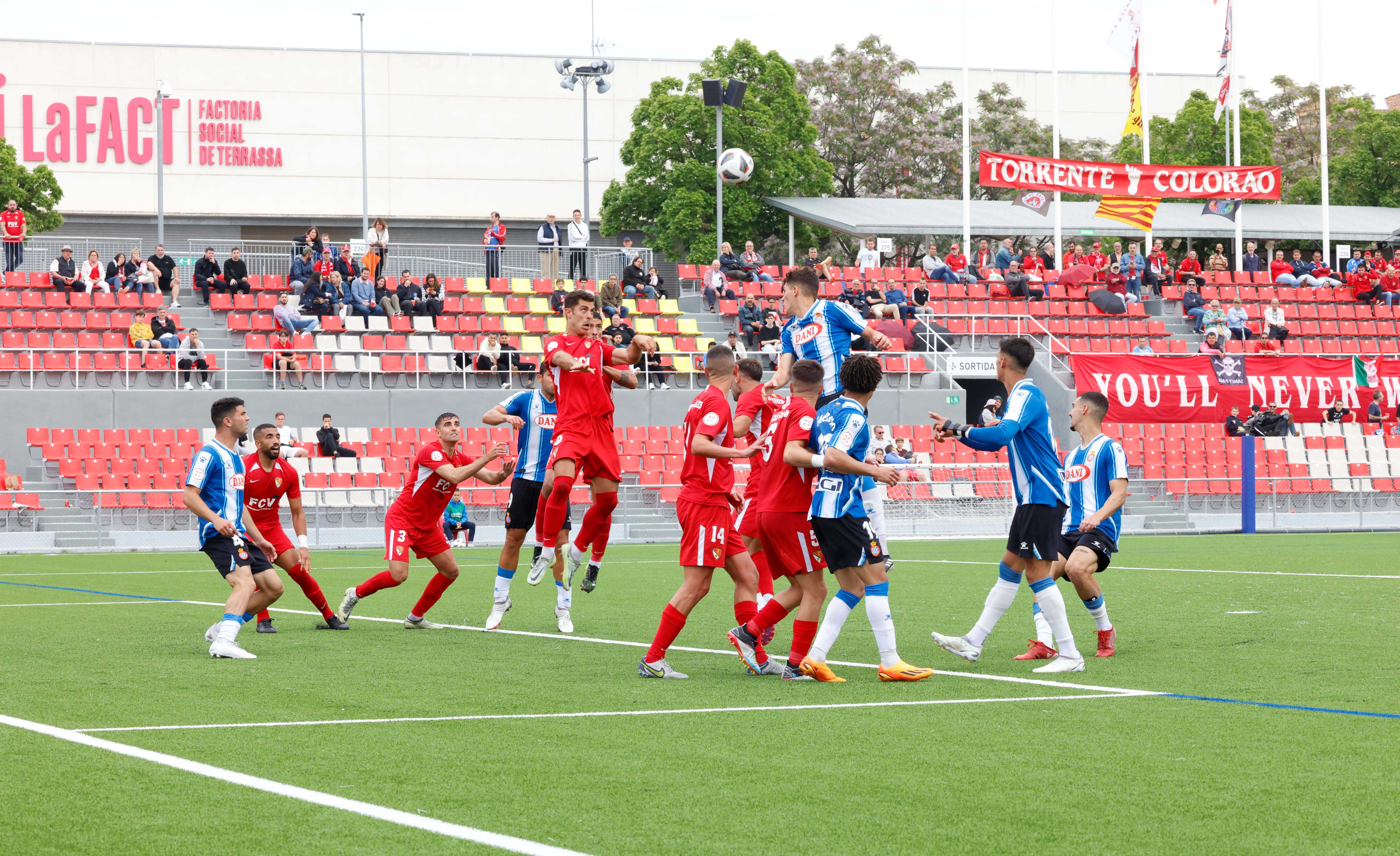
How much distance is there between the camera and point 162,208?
4797 cm

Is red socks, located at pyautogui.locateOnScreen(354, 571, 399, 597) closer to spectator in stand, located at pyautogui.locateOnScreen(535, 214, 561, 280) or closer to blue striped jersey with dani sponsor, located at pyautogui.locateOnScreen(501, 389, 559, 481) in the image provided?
blue striped jersey with dani sponsor, located at pyautogui.locateOnScreen(501, 389, 559, 481)

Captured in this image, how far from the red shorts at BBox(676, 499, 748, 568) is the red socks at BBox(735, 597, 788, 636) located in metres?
0.39

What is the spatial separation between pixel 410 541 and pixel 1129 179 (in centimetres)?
3211

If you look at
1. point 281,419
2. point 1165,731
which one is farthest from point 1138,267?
point 1165,731

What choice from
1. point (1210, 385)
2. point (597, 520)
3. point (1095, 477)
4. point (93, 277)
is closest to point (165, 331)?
point (93, 277)

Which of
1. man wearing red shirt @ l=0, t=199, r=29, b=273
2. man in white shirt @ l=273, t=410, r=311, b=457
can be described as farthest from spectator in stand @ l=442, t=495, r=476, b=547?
man wearing red shirt @ l=0, t=199, r=29, b=273

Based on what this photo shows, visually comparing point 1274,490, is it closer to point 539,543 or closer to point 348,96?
point 539,543

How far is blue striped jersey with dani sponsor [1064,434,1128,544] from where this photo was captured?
997 cm

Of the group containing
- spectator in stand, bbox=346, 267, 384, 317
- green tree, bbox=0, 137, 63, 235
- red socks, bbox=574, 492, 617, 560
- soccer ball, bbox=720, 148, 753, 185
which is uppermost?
green tree, bbox=0, 137, 63, 235

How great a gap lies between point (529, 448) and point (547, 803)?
719 centimetres

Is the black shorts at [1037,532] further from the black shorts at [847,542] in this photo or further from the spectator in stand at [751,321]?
the spectator in stand at [751,321]

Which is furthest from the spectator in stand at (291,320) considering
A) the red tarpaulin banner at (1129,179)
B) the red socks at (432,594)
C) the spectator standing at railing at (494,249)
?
the red socks at (432,594)

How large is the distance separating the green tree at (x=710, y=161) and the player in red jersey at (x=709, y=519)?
1446 inches

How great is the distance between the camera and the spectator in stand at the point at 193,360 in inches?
1070
